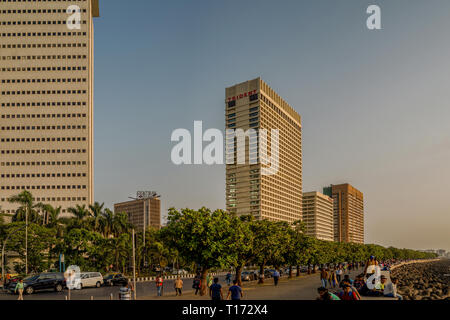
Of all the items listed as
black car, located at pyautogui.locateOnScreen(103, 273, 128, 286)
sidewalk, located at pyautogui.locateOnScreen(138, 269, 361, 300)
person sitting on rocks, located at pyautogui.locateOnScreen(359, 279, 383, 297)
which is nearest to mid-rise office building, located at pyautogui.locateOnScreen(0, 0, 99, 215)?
black car, located at pyautogui.locateOnScreen(103, 273, 128, 286)

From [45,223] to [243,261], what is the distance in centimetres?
4109

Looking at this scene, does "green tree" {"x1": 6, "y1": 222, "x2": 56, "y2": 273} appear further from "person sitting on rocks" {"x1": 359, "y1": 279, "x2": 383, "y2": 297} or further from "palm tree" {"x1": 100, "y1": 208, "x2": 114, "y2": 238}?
"person sitting on rocks" {"x1": 359, "y1": 279, "x2": 383, "y2": 297}

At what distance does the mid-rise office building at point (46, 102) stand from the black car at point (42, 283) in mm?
97434

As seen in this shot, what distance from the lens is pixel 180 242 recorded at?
32.6m

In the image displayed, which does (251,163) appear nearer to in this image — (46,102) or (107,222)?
(46,102)

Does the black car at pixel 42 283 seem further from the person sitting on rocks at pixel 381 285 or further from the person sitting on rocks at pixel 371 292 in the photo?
the person sitting on rocks at pixel 381 285

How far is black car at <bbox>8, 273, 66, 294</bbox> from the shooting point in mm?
35594

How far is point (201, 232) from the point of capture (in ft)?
105

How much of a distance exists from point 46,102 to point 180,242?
11935cm

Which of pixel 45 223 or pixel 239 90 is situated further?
pixel 239 90

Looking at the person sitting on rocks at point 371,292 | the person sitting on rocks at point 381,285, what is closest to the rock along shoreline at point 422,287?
the person sitting on rocks at point 371,292
